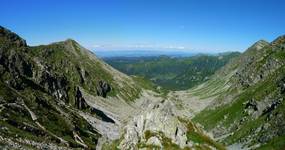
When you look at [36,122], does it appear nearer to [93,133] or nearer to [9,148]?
[93,133]

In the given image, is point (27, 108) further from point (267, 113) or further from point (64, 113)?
point (267, 113)

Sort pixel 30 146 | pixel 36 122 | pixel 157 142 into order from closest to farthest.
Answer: pixel 157 142
pixel 30 146
pixel 36 122

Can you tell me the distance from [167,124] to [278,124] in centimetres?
12401

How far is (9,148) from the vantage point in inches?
3059

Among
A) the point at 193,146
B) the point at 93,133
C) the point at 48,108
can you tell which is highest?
the point at 193,146

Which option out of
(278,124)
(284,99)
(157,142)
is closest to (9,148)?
(157,142)

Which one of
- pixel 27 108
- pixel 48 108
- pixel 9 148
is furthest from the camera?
pixel 48 108

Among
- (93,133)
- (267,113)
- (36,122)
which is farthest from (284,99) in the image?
(36,122)

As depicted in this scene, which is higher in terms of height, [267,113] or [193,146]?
[193,146]

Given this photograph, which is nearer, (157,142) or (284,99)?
(157,142)

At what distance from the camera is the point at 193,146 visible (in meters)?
52.8

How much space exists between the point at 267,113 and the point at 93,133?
285 ft

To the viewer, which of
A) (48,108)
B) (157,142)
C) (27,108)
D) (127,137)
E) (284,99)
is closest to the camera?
(157,142)

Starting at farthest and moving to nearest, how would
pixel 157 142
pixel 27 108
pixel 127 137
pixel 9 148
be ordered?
pixel 27 108 < pixel 9 148 < pixel 127 137 < pixel 157 142
